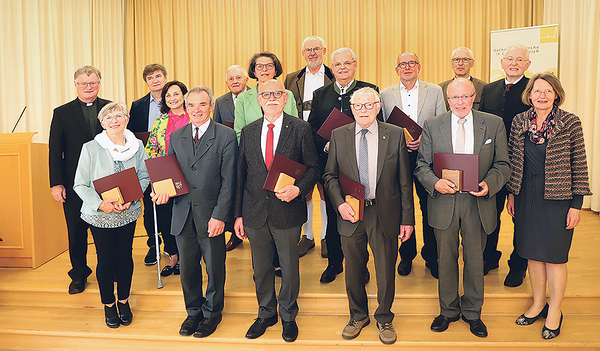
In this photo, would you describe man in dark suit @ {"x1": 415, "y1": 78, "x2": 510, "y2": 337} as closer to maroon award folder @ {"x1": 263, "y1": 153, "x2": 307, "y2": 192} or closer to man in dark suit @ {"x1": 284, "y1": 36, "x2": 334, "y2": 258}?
maroon award folder @ {"x1": 263, "y1": 153, "x2": 307, "y2": 192}

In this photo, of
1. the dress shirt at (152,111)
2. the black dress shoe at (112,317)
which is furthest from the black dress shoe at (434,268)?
the dress shirt at (152,111)

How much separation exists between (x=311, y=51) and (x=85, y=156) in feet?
6.29

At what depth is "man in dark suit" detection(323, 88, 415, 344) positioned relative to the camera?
2359 millimetres

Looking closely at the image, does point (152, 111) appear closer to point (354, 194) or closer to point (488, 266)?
point (354, 194)

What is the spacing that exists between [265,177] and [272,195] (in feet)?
0.39

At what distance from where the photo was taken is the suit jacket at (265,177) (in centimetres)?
243

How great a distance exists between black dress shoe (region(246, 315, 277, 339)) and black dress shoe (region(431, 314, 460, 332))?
1.06m

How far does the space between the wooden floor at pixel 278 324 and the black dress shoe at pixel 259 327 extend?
0.12 ft

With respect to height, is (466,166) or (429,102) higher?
(429,102)

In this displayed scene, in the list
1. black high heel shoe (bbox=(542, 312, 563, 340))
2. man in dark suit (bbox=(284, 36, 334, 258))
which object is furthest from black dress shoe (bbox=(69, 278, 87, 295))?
black high heel shoe (bbox=(542, 312, 563, 340))

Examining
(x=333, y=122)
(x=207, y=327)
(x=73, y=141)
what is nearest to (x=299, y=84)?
(x=333, y=122)

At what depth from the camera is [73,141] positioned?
3039 mm

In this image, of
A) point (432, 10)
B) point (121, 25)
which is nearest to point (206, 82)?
point (121, 25)

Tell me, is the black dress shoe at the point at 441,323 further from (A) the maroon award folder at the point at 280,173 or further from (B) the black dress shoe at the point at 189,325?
(B) the black dress shoe at the point at 189,325
